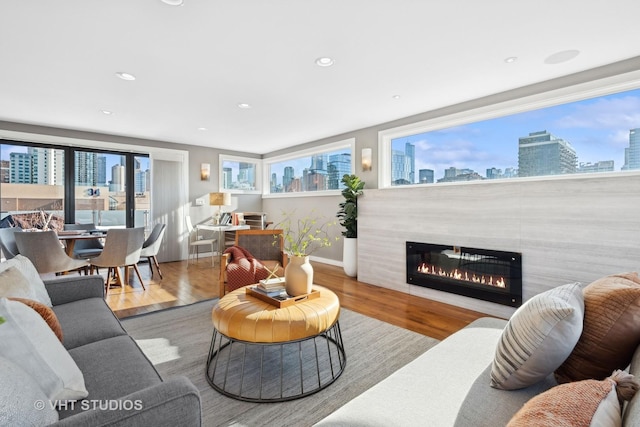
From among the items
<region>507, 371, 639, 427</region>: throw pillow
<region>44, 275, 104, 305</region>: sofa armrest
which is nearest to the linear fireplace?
<region>507, 371, 639, 427</region>: throw pillow

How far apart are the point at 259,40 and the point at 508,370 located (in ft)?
8.62

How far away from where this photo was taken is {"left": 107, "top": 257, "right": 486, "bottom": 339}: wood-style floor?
3.03 metres

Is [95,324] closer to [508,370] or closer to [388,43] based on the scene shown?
[508,370]

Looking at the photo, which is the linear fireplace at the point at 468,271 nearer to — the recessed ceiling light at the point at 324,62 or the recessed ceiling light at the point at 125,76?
the recessed ceiling light at the point at 324,62

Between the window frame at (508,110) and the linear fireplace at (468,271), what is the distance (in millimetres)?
835

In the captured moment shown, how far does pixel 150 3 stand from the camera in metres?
1.98

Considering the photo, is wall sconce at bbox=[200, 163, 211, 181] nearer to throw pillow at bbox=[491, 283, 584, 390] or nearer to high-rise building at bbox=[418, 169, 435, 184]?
high-rise building at bbox=[418, 169, 435, 184]

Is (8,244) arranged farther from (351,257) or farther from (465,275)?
(465,275)

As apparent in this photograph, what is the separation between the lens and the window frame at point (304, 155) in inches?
212

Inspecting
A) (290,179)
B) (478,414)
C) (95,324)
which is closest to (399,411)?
(478,414)

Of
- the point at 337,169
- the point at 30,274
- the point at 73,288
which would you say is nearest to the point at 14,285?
the point at 30,274

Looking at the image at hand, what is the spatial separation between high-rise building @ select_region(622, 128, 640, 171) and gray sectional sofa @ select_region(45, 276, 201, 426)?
387 centimetres

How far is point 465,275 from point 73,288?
3.60 meters

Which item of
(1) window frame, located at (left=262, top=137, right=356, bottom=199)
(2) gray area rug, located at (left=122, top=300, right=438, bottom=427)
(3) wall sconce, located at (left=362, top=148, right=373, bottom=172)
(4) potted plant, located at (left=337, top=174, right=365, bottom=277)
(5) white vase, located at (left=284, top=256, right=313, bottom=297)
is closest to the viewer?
(2) gray area rug, located at (left=122, top=300, right=438, bottom=427)
